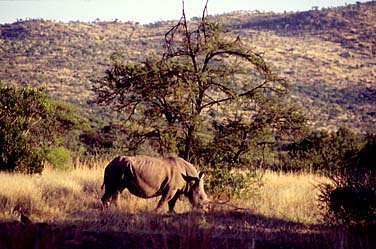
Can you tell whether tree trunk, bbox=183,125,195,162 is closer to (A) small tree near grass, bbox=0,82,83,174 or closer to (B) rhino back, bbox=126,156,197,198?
(B) rhino back, bbox=126,156,197,198

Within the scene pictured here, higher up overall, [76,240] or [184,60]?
[184,60]

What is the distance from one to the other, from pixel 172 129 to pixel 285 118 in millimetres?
2871

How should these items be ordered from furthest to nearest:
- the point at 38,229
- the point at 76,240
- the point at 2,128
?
the point at 2,128 → the point at 38,229 → the point at 76,240

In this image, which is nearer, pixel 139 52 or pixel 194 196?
pixel 194 196

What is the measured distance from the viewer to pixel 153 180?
39.3 ft

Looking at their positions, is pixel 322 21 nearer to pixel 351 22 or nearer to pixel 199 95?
pixel 351 22

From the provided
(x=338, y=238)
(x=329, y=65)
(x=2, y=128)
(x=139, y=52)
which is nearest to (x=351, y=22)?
(x=329, y=65)

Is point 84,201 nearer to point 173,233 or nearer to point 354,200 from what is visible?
point 173,233

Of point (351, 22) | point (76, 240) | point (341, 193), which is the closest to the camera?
point (76, 240)

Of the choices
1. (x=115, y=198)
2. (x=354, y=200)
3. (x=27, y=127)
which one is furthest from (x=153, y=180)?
(x=27, y=127)

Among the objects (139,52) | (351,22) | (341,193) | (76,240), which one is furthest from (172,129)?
(351,22)

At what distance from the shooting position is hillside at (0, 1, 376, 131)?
54.3m

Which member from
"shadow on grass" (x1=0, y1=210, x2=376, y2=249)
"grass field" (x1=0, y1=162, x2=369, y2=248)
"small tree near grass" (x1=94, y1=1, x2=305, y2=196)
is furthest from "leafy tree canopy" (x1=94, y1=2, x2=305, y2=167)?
"shadow on grass" (x1=0, y1=210, x2=376, y2=249)

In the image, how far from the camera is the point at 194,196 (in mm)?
12281
